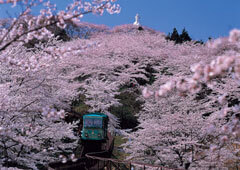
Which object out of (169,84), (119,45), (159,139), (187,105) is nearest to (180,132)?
(159,139)

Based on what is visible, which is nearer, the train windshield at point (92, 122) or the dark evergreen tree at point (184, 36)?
the train windshield at point (92, 122)

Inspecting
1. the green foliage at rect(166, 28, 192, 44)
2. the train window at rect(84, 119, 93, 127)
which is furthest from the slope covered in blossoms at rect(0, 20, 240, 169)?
the green foliage at rect(166, 28, 192, 44)

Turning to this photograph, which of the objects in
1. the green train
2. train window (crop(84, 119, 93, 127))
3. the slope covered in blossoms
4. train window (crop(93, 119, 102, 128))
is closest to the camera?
the slope covered in blossoms

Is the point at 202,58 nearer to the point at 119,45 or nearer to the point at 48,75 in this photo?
the point at 119,45

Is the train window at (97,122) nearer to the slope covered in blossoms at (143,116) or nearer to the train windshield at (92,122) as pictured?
the train windshield at (92,122)

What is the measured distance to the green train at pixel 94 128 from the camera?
14.3 meters

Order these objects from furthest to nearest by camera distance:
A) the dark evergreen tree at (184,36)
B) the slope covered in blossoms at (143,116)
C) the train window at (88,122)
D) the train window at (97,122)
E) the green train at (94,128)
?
the dark evergreen tree at (184,36)
the train window at (88,122)
the train window at (97,122)
the green train at (94,128)
the slope covered in blossoms at (143,116)

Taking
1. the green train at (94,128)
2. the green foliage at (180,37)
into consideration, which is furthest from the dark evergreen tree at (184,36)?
the green train at (94,128)

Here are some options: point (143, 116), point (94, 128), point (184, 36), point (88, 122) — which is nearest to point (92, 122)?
point (88, 122)

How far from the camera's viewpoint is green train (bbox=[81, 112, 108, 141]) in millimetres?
14312

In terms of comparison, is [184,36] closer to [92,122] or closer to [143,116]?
[143,116]

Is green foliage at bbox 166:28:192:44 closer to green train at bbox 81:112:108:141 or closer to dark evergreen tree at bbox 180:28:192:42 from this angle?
dark evergreen tree at bbox 180:28:192:42

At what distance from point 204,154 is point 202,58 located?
14014mm

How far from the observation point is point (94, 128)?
47.4ft
